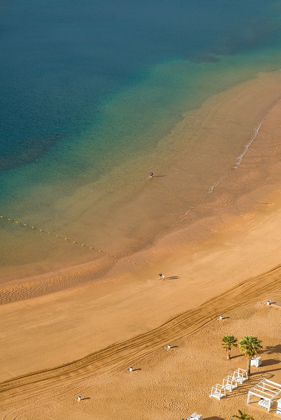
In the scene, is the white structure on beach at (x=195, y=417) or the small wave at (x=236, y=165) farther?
the small wave at (x=236, y=165)

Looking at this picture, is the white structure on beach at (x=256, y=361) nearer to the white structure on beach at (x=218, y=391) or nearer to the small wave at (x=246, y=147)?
the white structure on beach at (x=218, y=391)

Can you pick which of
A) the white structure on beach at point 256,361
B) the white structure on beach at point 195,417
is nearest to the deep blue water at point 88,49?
the white structure on beach at point 256,361

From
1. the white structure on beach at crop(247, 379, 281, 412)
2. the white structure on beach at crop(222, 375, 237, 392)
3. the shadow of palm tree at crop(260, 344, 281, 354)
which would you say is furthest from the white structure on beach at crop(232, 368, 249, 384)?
the shadow of palm tree at crop(260, 344, 281, 354)

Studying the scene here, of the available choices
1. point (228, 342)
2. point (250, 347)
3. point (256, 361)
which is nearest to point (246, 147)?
point (228, 342)

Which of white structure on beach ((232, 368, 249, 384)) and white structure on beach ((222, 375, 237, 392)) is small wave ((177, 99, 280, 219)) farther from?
white structure on beach ((222, 375, 237, 392))

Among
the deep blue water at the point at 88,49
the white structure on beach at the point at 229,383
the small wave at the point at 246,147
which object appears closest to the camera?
the white structure on beach at the point at 229,383

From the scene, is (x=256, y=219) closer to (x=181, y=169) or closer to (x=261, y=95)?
(x=181, y=169)
